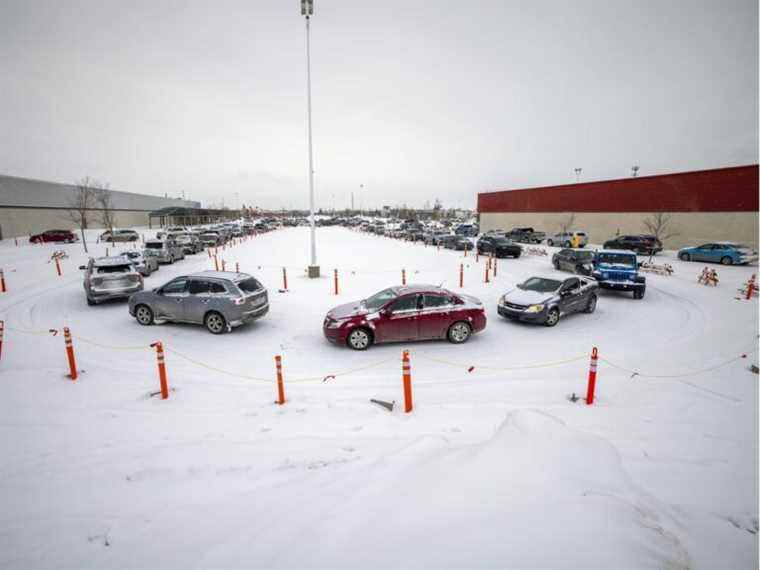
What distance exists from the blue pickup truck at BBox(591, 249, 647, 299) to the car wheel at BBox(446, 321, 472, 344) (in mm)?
8570

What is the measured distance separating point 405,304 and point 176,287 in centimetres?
672

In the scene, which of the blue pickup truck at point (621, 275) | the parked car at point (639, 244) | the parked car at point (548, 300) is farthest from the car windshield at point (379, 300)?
the parked car at point (639, 244)

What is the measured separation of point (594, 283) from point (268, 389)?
11175 mm

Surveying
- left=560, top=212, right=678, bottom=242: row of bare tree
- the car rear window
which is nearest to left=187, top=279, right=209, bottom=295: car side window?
the car rear window

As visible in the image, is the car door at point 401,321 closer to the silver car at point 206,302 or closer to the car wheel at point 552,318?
the silver car at point 206,302

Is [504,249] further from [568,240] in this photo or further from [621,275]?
[621,275]

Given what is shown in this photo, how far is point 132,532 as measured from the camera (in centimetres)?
373

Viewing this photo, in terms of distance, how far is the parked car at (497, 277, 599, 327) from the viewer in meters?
10.6

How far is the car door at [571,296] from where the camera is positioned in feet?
36.6

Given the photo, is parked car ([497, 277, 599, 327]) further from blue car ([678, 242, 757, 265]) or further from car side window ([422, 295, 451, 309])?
blue car ([678, 242, 757, 265])

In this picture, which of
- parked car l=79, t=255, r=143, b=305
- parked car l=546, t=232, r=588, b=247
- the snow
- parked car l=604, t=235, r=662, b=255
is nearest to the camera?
the snow

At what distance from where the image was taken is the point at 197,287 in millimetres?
10156

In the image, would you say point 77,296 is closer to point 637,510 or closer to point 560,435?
point 560,435

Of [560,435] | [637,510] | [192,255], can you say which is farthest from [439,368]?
[192,255]
